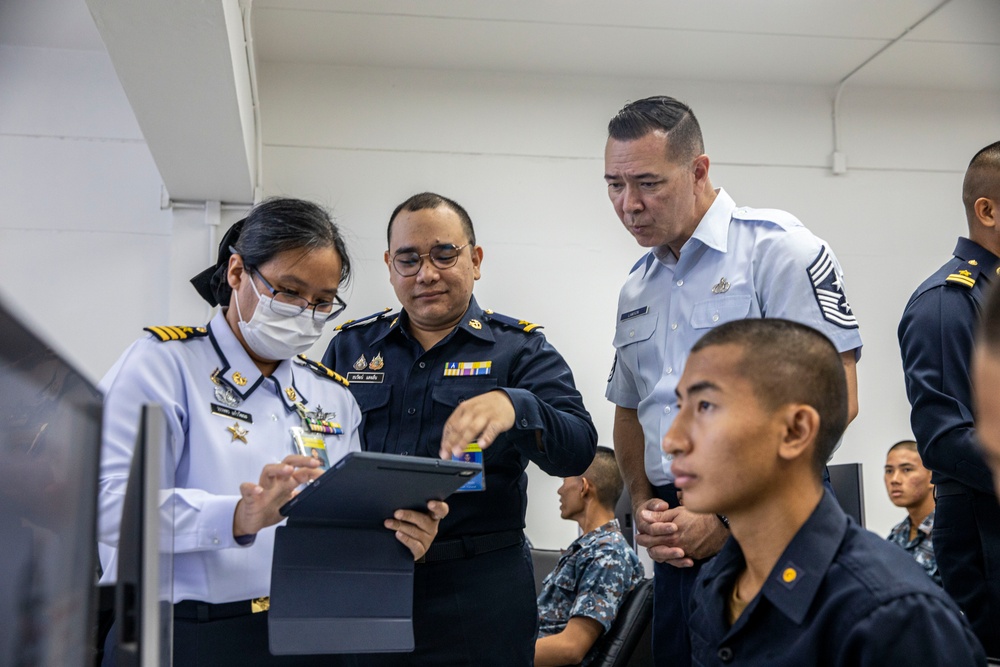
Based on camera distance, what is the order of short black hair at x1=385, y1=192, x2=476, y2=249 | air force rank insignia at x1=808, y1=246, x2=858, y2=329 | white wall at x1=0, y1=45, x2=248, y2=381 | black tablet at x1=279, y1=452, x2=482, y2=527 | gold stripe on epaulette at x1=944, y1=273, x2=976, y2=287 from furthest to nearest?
white wall at x1=0, y1=45, x2=248, y2=381, short black hair at x1=385, y1=192, x2=476, y2=249, gold stripe on epaulette at x1=944, y1=273, x2=976, y2=287, air force rank insignia at x1=808, y1=246, x2=858, y2=329, black tablet at x1=279, y1=452, x2=482, y2=527

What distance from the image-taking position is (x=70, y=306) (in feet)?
15.4

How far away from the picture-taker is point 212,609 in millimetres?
1598

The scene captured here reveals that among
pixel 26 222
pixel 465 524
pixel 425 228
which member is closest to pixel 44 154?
pixel 26 222

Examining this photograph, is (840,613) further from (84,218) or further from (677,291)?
(84,218)

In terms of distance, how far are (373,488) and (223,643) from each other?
41 centimetres

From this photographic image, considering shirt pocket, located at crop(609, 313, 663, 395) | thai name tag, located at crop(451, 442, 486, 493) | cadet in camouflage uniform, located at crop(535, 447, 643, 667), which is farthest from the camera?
cadet in camouflage uniform, located at crop(535, 447, 643, 667)

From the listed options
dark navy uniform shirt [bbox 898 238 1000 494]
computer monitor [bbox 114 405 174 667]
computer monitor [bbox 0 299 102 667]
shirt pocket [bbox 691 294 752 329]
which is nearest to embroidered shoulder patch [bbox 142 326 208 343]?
computer monitor [bbox 0 299 102 667]

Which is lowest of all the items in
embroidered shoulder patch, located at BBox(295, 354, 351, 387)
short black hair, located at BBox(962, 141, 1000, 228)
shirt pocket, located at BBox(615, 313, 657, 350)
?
embroidered shoulder patch, located at BBox(295, 354, 351, 387)

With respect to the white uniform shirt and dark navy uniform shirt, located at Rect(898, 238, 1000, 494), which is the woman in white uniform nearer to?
the white uniform shirt

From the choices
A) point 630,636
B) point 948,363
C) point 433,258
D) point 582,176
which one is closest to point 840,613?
point 948,363

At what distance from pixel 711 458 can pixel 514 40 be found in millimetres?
3733

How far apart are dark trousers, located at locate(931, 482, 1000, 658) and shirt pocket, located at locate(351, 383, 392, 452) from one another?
4.10 feet

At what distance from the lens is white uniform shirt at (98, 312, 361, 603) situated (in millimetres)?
1549

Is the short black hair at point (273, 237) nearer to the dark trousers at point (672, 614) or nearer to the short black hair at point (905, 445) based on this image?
the dark trousers at point (672, 614)
